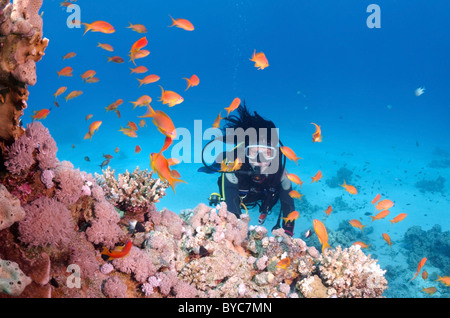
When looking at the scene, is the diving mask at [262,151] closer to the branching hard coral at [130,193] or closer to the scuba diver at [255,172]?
the scuba diver at [255,172]

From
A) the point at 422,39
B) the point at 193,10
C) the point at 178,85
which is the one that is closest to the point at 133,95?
the point at 178,85

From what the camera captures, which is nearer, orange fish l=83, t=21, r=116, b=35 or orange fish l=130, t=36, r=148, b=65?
orange fish l=83, t=21, r=116, b=35

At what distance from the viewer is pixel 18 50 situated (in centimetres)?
171

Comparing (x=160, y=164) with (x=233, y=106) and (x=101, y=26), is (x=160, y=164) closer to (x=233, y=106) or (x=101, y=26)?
(x=233, y=106)

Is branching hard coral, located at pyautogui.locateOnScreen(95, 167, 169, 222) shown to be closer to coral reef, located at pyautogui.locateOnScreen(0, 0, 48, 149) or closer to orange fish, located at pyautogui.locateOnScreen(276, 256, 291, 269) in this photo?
coral reef, located at pyautogui.locateOnScreen(0, 0, 48, 149)

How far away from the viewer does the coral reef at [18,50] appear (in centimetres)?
166

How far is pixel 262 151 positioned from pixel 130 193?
3581 mm

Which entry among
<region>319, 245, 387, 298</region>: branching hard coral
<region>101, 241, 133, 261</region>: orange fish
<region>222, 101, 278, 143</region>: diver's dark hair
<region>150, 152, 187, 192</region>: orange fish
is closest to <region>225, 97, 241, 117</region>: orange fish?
<region>222, 101, 278, 143</region>: diver's dark hair

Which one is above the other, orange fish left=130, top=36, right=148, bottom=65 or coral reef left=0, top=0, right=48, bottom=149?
orange fish left=130, top=36, right=148, bottom=65

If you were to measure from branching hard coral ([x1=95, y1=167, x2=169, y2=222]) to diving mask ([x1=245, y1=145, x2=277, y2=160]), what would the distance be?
298cm

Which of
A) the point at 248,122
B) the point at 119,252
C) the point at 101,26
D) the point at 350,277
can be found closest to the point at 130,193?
the point at 119,252

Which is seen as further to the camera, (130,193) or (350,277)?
(130,193)

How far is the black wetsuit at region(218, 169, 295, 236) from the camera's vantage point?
6121mm

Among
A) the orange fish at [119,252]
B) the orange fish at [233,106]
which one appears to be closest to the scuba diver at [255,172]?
the orange fish at [233,106]
